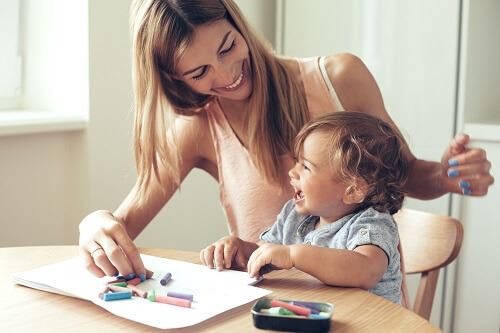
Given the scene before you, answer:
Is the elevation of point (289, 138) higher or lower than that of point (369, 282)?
higher

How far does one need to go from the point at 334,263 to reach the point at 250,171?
0.50 m

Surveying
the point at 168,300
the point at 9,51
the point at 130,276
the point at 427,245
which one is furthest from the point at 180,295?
the point at 9,51

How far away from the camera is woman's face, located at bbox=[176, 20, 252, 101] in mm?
1424

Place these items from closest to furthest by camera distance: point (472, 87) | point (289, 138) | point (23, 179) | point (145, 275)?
point (145, 275), point (289, 138), point (23, 179), point (472, 87)

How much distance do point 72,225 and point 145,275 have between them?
107 cm

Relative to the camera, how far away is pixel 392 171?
4.32 ft

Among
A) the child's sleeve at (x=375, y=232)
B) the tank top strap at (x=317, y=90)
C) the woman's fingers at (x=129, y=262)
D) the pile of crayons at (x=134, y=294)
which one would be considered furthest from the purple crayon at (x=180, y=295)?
the tank top strap at (x=317, y=90)

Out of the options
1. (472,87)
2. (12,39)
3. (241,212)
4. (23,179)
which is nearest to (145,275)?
(241,212)

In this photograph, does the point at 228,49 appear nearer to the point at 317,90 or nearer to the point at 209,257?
the point at 317,90

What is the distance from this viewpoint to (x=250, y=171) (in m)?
1.64

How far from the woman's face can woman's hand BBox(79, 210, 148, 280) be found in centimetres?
31

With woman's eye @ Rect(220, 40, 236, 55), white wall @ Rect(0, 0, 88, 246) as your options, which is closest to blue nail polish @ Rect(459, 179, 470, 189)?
woman's eye @ Rect(220, 40, 236, 55)

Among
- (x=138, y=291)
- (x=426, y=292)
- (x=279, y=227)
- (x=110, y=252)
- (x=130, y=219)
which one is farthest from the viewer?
(x=426, y=292)

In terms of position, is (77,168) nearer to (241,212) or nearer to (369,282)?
(241,212)
